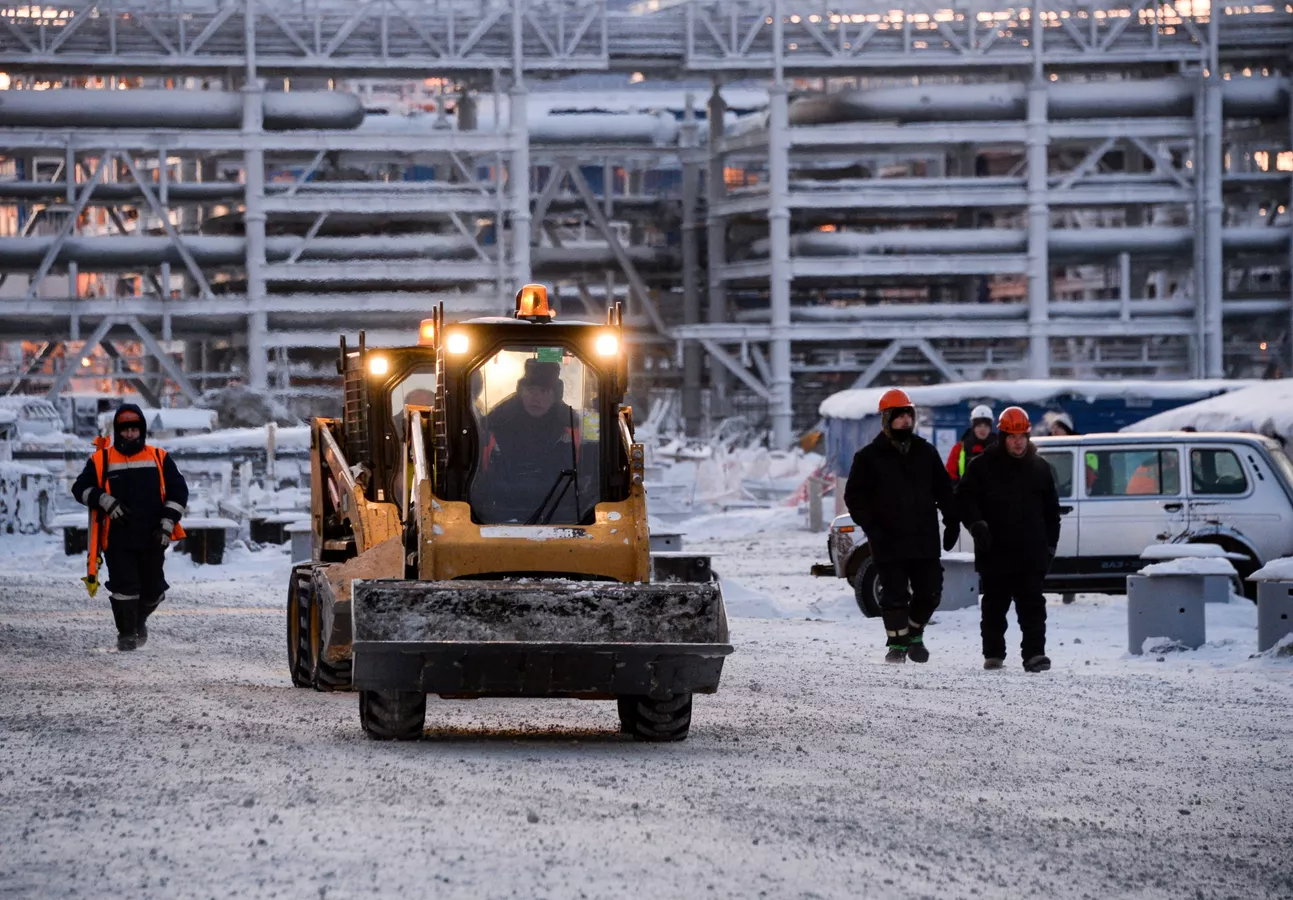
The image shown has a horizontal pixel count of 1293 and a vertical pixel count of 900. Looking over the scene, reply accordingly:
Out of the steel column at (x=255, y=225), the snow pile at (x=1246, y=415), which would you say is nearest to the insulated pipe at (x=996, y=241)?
the steel column at (x=255, y=225)

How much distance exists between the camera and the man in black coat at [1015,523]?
47.6ft

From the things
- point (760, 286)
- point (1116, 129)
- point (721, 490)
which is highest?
point (1116, 129)

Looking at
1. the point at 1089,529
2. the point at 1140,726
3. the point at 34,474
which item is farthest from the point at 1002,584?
the point at 34,474

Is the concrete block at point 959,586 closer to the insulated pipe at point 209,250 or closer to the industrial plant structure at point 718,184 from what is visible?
the industrial plant structure at point 718,184

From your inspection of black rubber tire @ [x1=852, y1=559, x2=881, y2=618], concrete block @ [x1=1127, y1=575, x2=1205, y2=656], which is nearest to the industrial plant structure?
black rubber tire @ [x1=852, y1=559, x2=881, y2=618]

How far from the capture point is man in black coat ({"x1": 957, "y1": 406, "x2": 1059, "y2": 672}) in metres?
14.5

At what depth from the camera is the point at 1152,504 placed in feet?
65.2

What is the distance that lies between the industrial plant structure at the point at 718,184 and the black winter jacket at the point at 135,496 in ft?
173

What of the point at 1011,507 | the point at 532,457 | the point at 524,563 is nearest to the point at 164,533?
the point at 532,457

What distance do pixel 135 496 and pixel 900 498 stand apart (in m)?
5.70

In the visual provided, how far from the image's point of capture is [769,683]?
A: 46.6 feet

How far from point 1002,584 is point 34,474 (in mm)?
21860

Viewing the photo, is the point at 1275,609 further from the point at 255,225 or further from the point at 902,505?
the point at 255,225

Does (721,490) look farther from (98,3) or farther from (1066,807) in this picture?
(1066,807)
